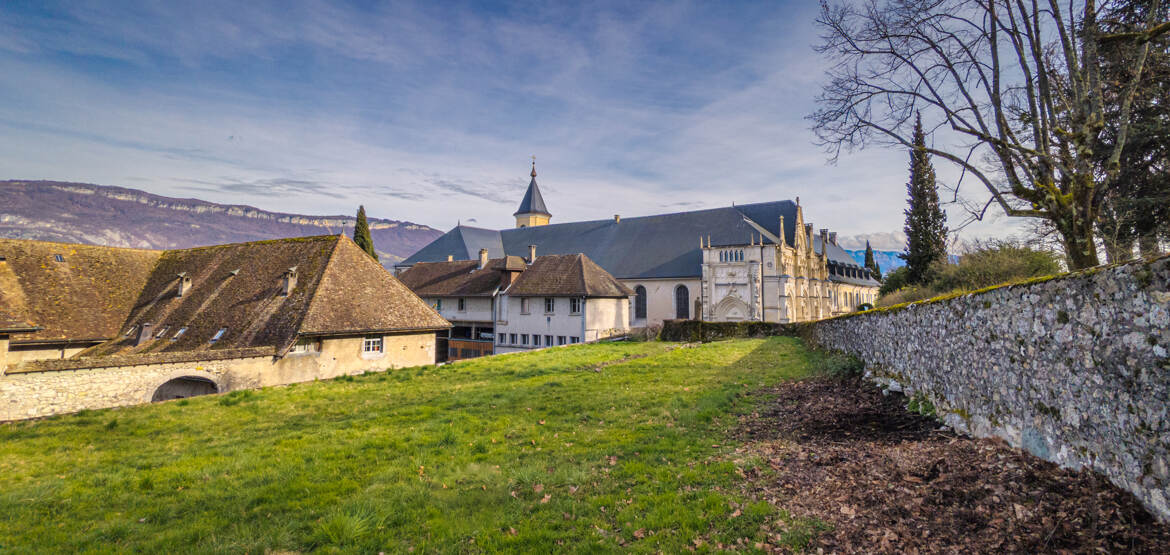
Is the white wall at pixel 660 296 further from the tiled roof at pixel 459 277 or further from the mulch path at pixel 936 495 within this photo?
the mulch path at pixel 936 495

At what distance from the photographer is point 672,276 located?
175 feet

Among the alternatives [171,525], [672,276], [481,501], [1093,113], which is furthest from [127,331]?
[672,276]

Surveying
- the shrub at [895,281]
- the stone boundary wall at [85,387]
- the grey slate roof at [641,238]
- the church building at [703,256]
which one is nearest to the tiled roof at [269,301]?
the stone boundary wall at [85,387]

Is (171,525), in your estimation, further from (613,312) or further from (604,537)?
(613,312)

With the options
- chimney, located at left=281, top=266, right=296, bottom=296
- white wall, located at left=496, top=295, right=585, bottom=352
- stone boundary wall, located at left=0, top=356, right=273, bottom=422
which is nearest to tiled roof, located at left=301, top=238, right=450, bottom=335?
chimney, located at left=281, top=266, right=296, bottom=296

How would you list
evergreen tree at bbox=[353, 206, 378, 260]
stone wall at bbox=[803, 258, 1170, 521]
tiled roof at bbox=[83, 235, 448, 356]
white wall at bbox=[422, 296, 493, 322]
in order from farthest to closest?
1. evergreen tree at bbox=[353, 206, 378, 260]
2. white wall at bbox=[422, 296, 493, 322]
3. tiled roof at bbox=[83, 235, 448, 356]
4. stone wall at bbox=[803, 258, 1170, 521]

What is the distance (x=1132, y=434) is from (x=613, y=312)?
119 ft

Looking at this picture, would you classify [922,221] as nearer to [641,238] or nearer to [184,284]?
[641,238]

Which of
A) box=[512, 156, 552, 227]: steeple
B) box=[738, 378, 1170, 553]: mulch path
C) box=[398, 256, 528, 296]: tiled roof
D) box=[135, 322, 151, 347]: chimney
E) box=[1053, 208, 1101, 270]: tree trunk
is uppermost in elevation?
box=[512, 156, 552, 227]: steeple

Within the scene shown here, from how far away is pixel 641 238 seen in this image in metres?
59.4

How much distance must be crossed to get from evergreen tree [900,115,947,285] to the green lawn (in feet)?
130

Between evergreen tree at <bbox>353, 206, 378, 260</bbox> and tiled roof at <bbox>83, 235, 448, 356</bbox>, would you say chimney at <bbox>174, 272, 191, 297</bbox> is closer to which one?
tiled roof at <bbox>83, 235, 448, 356</bbox>

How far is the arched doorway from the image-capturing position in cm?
1762

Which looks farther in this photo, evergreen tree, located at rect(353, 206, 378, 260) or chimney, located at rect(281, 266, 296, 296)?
evergreen tree, located at rect(353, 206, 378, 260)
